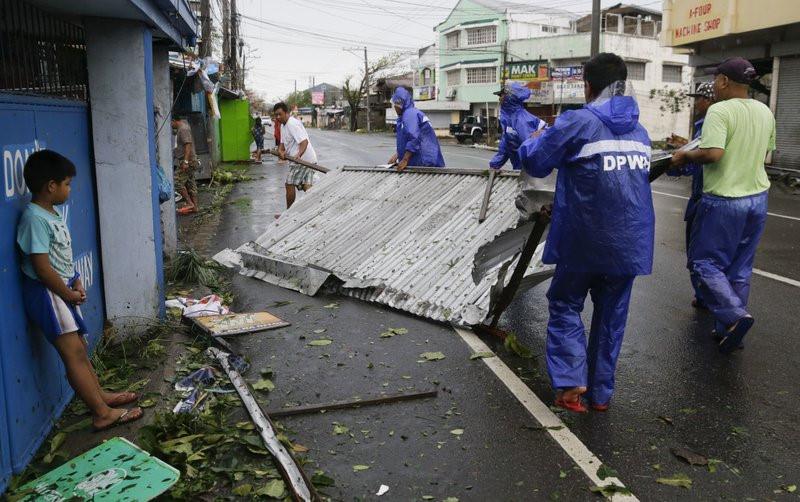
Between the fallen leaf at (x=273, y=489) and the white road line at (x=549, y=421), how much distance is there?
153cm

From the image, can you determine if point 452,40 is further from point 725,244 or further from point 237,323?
point 725,244

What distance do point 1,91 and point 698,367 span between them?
4.78m

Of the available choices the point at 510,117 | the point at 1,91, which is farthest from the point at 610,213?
the point at 510,117

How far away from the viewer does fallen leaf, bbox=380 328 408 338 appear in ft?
18.8

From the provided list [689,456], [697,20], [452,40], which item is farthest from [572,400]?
[452,40]

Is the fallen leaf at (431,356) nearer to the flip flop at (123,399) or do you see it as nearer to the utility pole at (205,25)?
the flip flop at (123,399)

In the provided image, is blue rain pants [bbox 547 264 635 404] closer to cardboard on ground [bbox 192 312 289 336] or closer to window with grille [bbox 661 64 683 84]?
cardboard on ground [bbox 192 312 289 336]

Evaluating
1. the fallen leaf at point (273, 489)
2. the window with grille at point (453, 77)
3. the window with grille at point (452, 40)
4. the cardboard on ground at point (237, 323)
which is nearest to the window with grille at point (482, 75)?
the window with grille at point (453, 77)

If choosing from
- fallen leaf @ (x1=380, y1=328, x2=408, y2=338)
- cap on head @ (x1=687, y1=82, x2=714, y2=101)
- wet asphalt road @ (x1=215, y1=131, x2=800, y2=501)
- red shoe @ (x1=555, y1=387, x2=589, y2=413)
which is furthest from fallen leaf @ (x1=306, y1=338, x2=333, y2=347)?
cap on head @ (x1=687, y1=82, x2=714, y2=101)

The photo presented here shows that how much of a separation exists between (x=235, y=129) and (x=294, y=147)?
1519cm

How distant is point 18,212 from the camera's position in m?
3.57

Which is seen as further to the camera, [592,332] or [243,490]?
[592,332]

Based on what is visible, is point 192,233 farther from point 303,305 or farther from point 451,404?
point 451,404

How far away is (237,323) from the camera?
598cm
